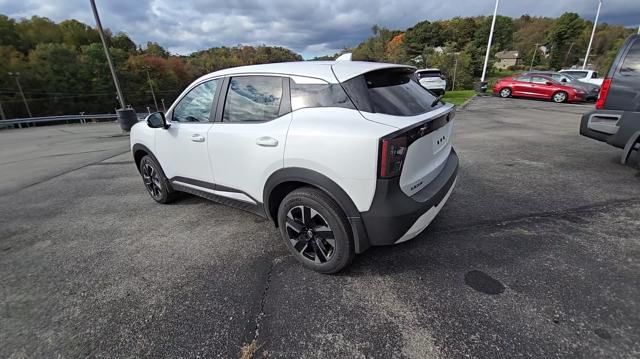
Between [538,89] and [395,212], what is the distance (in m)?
17.8

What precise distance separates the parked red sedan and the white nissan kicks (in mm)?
15944

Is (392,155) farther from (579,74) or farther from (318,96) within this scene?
(579,74)

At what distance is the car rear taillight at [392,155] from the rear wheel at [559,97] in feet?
56.1

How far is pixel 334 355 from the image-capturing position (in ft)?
5.83

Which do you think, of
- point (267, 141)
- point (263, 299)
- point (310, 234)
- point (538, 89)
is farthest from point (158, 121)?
point (538, 89)

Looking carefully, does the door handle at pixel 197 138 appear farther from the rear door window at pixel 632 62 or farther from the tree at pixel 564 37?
the tree at pixel 564 37

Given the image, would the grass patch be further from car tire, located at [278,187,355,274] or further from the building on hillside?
the building on hillside

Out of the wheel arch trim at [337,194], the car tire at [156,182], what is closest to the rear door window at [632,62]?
the wheel arch trim at [337,194]

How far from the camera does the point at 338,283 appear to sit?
2.39m

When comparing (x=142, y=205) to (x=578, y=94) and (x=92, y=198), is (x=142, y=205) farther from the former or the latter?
(x=578, y=94)

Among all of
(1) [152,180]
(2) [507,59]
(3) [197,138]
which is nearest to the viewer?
(3) [197,138]

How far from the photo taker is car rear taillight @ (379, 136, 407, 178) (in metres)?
1.89

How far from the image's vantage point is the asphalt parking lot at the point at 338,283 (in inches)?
73.1

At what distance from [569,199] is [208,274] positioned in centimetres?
428
